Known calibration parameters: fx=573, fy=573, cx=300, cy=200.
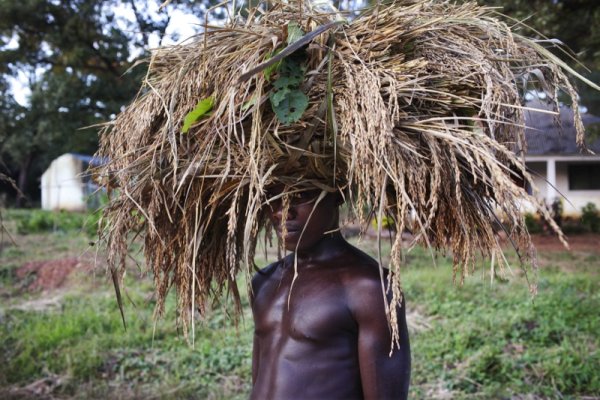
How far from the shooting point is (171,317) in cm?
652

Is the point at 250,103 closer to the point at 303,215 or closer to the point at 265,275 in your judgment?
the point at 303,215

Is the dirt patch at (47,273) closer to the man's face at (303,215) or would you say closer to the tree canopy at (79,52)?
the tree canopy at (79,52)

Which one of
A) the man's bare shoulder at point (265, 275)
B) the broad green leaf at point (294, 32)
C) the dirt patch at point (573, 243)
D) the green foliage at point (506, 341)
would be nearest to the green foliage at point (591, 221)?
the dirt patch at point (573, 243)

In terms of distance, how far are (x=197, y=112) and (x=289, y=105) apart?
30cm

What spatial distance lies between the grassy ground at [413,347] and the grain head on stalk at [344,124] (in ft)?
6.59

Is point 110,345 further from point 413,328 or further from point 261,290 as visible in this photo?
point 261,290

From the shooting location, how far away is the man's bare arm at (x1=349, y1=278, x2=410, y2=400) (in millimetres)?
1722

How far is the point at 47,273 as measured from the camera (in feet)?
29.0

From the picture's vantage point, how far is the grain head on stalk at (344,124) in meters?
1.54

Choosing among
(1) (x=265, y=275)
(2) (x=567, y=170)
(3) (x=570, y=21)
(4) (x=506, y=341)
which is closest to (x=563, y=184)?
(2) (x=567, y=170)

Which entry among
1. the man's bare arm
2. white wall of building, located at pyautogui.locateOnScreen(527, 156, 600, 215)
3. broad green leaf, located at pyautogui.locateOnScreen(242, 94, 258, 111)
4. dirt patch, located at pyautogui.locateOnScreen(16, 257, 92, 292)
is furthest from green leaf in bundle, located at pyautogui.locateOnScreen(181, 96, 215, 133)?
white wall of building, located at pyautogui.locateOnScreen(527, 156, 600, 215)

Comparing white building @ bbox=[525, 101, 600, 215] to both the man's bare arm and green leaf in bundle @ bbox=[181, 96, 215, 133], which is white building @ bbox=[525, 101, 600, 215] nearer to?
the man's bare arm

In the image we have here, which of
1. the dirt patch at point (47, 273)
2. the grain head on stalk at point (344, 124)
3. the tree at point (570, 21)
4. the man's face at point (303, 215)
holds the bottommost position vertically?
the dirt patch at point (47, 273)

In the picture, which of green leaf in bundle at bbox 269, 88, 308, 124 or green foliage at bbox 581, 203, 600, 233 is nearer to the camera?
green leaf in bundle at bbox 269, 88, 308, 124
